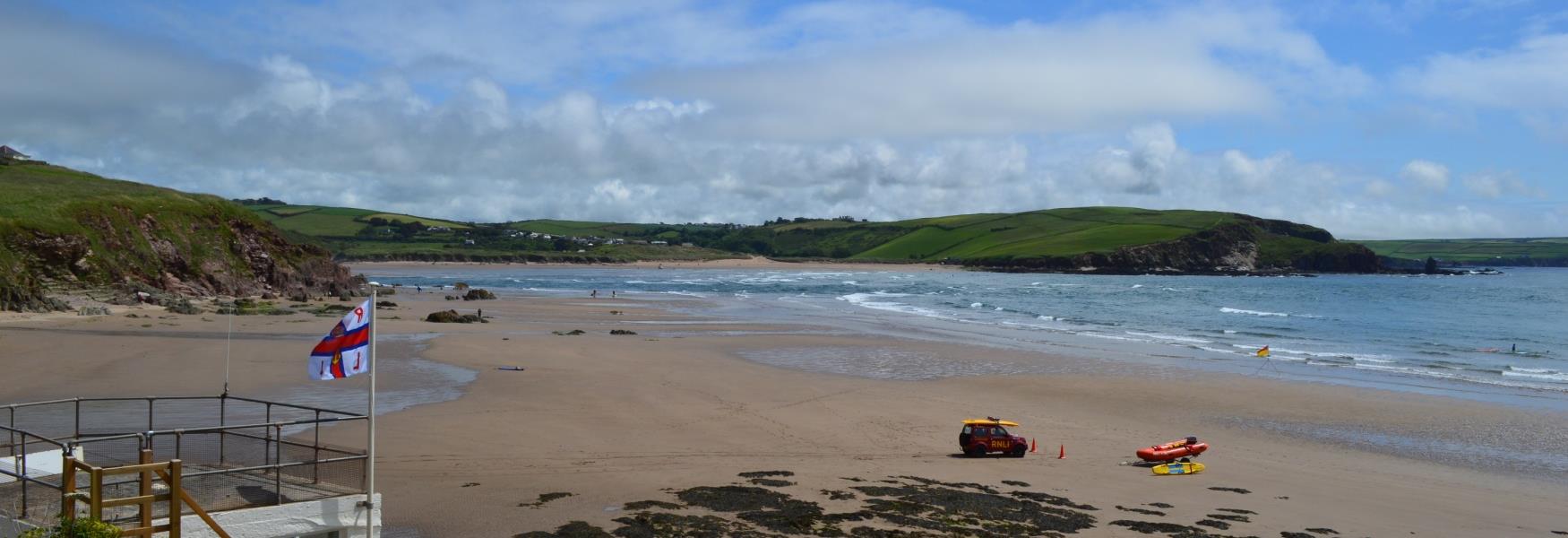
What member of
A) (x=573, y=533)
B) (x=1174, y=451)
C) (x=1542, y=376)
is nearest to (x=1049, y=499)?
(x=1174, y=451)

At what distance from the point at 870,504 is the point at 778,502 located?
1.48 metres

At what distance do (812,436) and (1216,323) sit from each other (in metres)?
50.7

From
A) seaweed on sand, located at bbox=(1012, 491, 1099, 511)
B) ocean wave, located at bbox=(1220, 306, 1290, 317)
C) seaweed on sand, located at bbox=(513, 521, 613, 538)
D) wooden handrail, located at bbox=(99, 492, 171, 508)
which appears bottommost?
seaweed on sand, located at bbox=(1012, 491, 1099, 511)

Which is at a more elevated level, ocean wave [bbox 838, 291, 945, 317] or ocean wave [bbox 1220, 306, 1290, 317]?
ocean wave [bbox 1220, 306, 1290, 317]

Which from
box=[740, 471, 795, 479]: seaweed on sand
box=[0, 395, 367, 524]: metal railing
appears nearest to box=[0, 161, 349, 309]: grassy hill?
box=[0, 395, 367, 524]: metal railing

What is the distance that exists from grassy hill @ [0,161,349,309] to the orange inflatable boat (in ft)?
147

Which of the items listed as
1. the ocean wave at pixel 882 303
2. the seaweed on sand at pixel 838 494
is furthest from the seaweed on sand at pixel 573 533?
the ocean wave at pixel 882 303

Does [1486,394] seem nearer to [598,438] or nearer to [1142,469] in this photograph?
[1142,469]

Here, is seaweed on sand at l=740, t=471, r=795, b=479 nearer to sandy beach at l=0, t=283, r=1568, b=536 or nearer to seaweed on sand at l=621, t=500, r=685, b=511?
sandy beach at l=0, t=283, r=1568, b=536

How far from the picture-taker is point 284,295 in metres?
64.9

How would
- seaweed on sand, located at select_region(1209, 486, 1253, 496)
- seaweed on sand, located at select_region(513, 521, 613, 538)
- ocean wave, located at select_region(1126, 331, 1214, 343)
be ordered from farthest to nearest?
ocean wave, located at select_region(1126, 331, 1214, 343), seaweed on sand, located at select_region(1209, 486, 1253, 496), seaweed on sand, located at select_region(513, 521, 613, 538)

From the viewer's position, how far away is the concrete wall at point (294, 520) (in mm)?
10961

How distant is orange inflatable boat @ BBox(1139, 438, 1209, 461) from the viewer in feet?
70.0

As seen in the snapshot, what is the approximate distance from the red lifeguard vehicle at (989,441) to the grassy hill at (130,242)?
4114 centimetres
